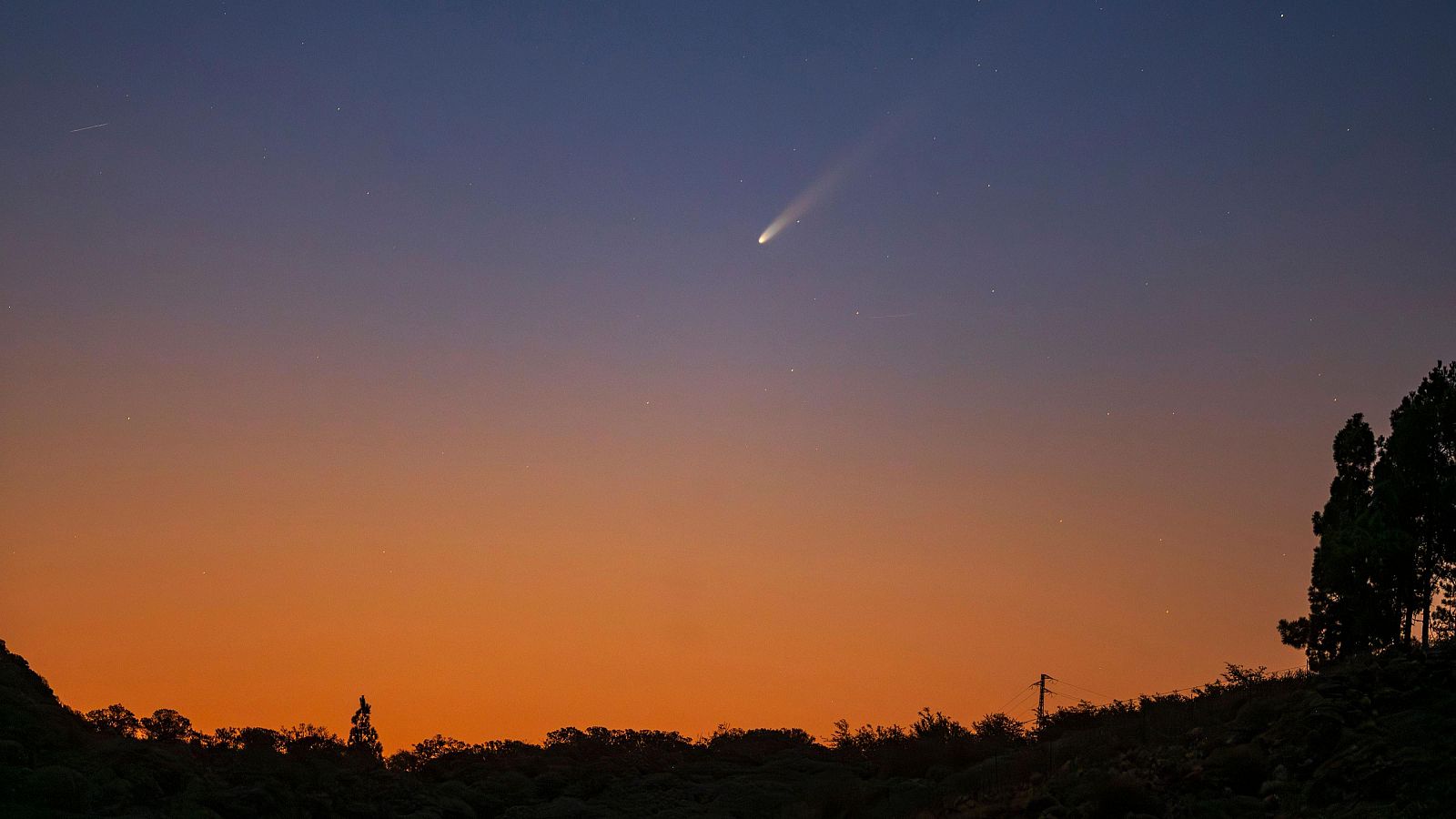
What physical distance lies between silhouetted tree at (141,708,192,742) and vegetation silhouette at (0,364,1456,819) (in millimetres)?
60

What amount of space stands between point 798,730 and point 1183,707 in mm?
16071

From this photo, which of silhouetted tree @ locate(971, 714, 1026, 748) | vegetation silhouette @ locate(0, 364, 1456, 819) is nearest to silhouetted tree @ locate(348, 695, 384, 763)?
vegetation silhouette @ locate(0, 364, 1456, 819)

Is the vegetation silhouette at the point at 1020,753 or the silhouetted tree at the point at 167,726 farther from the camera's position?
the silhouetted tree at the point at 167,726

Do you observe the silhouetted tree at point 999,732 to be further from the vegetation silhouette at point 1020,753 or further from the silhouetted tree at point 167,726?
the silhouetted tree at point 167,726

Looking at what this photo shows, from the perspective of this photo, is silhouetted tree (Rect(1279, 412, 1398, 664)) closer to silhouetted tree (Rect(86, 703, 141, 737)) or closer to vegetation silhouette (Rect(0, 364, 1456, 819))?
vegetation silhouette (Rect(0, 364, 1456, 819))

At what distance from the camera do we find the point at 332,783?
29.5 m

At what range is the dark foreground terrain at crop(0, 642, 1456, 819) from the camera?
20.1 metres

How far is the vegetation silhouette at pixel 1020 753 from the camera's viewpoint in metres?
20.7

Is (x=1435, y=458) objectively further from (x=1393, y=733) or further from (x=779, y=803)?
(x=779, y=803)

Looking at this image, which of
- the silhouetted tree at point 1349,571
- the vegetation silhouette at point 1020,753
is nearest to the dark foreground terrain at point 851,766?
the vegetation silhouette at point 1020,753

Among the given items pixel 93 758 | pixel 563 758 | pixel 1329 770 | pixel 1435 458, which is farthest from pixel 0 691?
pixel 1435 458

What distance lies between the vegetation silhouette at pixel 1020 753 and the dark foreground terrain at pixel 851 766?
0.07m

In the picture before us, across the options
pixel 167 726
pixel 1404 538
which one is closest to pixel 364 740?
pixel 167 726

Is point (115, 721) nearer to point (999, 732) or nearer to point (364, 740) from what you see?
point (364, 740)
